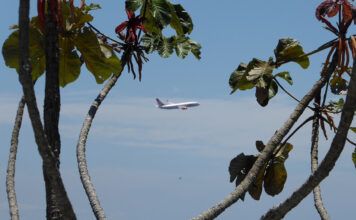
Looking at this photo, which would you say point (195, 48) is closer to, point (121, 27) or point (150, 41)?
point (150, 41)

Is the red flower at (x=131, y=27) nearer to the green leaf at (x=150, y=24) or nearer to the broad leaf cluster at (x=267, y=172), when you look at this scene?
the green leaf at (x=150, y=24)

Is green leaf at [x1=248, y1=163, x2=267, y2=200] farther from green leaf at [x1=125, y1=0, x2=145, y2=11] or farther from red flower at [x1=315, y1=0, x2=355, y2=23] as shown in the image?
green leaf at [x1=125, y1=0, x2=145, y2=11]

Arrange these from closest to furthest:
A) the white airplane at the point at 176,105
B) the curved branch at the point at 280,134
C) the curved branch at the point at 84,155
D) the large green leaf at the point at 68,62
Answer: the curved branch at the point at 280,134 < the large green leaf at the point at 68,62 < the curved branch at the point at 84,155 < the white airplane at the point at 176,105

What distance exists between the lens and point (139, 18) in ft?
31.3

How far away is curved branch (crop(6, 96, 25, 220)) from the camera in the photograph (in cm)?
970

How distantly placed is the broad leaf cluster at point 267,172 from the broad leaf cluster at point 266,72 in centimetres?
113

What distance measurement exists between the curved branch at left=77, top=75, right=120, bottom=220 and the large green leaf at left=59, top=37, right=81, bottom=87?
83 cm

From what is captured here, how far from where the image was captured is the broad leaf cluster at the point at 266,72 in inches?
318

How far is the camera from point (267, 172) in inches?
358

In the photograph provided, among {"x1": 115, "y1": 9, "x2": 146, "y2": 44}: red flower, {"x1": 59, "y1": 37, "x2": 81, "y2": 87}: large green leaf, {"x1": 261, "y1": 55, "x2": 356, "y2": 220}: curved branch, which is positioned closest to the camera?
{"x1": 261, "y1": 55, "x2": 356, "y2": 220}: curved branch

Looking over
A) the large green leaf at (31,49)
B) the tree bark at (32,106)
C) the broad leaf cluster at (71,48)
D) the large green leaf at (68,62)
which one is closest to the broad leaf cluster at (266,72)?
the broad leaf cluster at (71,48)

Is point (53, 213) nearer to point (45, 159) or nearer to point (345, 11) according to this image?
point (45, 159)

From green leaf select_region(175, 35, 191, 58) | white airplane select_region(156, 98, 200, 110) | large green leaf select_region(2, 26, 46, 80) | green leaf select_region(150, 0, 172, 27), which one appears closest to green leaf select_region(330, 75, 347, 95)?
green leaf select_region(175, 35, 191, 58)

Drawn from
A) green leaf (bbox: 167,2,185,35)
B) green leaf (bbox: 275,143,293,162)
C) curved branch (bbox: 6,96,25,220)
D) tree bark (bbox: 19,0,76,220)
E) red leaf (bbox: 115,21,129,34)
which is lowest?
curved branch (bbox: 6,96,25,220)
